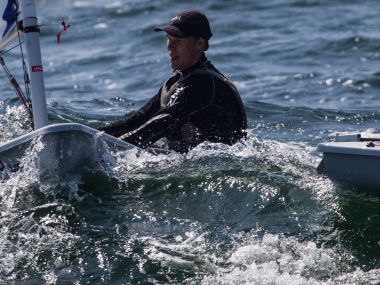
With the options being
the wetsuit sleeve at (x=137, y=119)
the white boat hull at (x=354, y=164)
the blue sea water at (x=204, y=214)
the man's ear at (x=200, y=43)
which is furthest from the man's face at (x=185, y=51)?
the white boat hull at (x=354, y=164)

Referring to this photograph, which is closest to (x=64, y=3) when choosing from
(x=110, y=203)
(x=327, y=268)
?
(x=110, y=203)

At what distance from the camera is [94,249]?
18.4 ft

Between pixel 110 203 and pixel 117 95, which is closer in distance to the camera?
pixel 110 203

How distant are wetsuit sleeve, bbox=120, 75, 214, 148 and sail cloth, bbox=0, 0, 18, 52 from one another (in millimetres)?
1200

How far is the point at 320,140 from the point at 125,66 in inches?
203

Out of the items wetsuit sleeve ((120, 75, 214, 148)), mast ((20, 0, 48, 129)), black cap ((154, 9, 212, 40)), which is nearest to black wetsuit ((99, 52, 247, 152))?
wetsuit sleeve ((120, 75, 214, 148))

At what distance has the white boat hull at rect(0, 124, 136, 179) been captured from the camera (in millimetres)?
6016

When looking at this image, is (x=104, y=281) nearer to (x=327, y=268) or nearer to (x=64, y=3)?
(x=327, y=268)

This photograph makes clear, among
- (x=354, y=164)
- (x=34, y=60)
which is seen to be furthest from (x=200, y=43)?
(x=354, y=164)

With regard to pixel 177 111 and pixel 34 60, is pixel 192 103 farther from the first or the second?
pixel 34 60

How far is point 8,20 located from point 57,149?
1365 mm

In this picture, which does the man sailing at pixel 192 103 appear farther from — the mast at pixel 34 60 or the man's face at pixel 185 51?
the mast at pixel 34 60

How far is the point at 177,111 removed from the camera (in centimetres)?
670

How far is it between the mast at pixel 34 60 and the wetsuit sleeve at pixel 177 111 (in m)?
0.60
